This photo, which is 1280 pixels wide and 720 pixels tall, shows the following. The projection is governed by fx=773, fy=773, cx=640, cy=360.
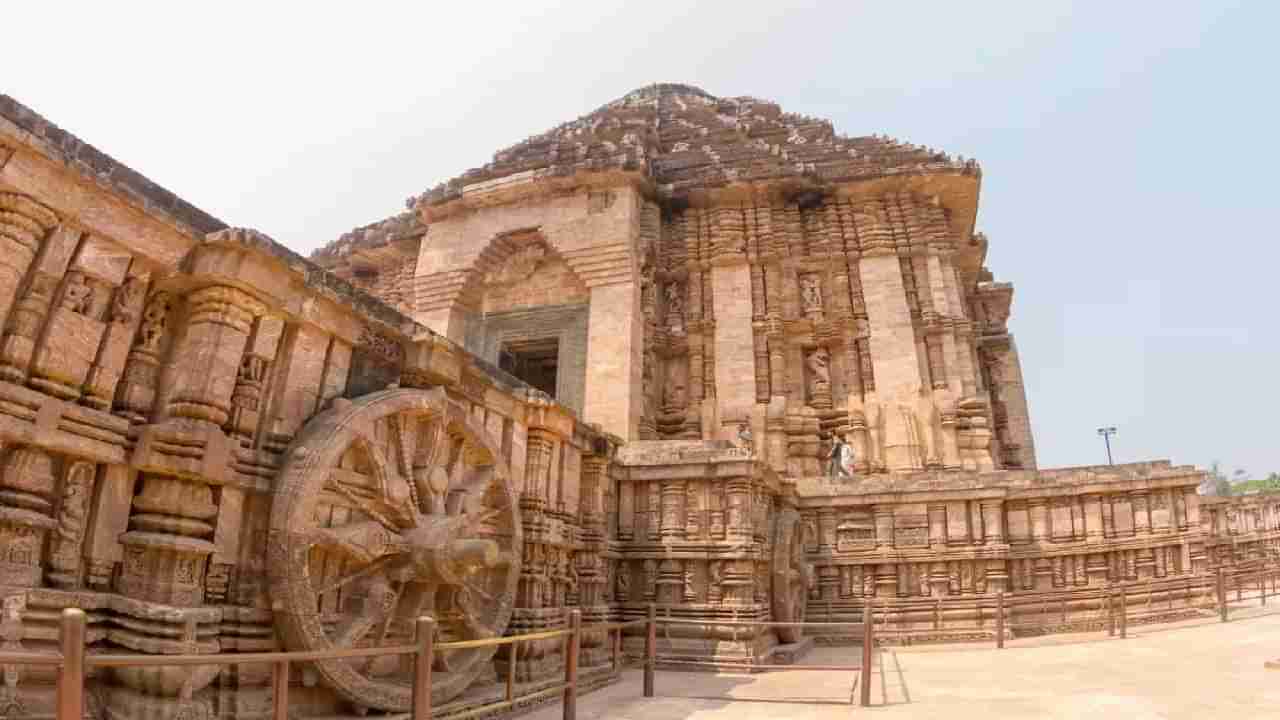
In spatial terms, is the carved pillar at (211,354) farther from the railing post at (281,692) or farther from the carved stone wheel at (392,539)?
the railing post at (281,692)

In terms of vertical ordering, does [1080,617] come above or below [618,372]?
below

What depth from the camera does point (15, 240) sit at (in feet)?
12.6

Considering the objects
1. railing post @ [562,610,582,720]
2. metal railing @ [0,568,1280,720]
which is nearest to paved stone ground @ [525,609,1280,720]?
metal railing @ [0,568,1280,720]

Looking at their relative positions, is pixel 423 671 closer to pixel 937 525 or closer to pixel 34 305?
pixel 34 305

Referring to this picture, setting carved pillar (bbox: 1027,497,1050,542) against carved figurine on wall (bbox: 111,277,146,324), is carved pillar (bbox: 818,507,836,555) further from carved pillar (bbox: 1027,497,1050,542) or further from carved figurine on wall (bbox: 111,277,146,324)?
carved figurine on wall (bbox: 111,277,146,324)

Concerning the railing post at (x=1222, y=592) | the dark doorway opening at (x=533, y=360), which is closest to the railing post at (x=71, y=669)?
the railing post at (x=1222, y=592)

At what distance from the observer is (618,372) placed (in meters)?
18.4

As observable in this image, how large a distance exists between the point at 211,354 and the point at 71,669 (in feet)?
7.40

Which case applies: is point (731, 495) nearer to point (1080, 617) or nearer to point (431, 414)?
point (431, 414)

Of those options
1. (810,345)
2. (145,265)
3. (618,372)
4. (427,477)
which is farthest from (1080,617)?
(145,265)

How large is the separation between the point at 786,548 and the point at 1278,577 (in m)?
16.9

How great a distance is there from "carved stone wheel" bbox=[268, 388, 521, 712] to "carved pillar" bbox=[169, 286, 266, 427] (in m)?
0.57

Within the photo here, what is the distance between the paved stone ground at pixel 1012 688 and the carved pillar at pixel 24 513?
3.79m

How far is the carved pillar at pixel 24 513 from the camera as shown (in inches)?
146
